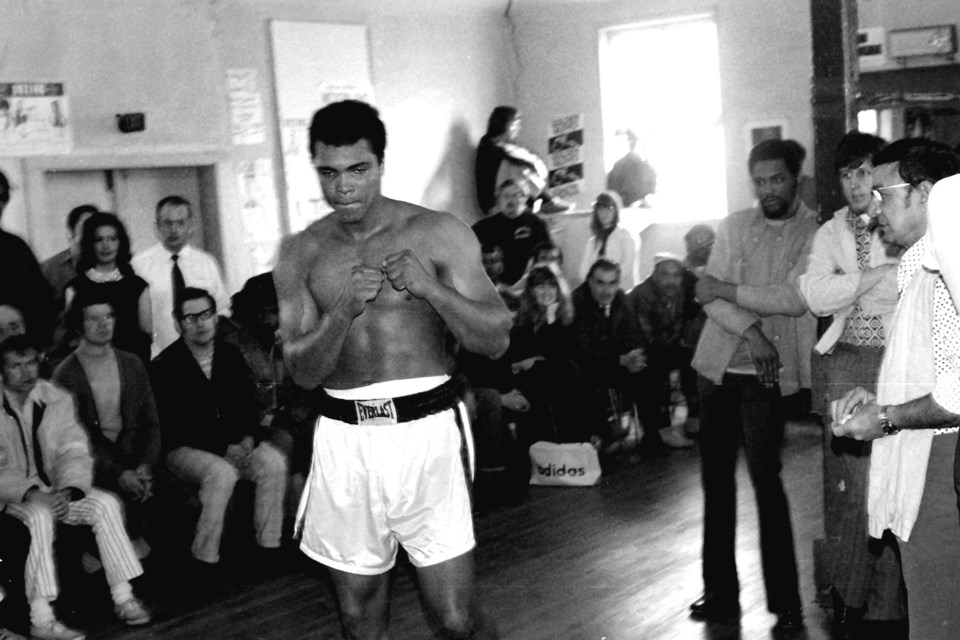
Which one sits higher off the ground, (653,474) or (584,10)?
(584,10)

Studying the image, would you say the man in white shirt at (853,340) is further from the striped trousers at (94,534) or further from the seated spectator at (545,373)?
the seated spectator at (545,373)

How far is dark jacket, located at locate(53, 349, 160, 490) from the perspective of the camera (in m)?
5.46

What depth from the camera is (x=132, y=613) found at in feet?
15.9

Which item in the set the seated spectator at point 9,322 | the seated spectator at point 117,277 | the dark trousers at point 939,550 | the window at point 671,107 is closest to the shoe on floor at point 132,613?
the seated spectator at point 9,322

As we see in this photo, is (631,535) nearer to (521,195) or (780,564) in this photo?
(780,564)

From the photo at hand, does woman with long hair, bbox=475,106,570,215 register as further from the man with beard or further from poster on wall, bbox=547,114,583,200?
the man with beard

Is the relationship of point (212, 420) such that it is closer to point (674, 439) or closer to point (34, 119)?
point (34, 119)

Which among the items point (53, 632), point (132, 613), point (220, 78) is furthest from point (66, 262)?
point (53, 632)

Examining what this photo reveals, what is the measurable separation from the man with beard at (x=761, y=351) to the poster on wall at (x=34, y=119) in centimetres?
438

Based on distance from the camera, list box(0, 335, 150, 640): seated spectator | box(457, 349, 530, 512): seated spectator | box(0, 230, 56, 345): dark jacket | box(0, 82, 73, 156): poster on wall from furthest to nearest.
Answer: box(0, 82, 73, 156): poster on wall → box(457, 349, 530, 512): seated spectator → box(0, 230, 56, 345): dark jacket → box(0, 335, 150, 640): seated spectator

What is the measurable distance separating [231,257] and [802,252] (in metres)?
5.02

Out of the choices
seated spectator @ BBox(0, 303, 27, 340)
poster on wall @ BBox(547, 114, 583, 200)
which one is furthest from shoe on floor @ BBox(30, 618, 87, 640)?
poster on wall @ BBox(547, 114, 583, 200)

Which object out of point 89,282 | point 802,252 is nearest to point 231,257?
point 89,282

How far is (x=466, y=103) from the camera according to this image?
1047cm
